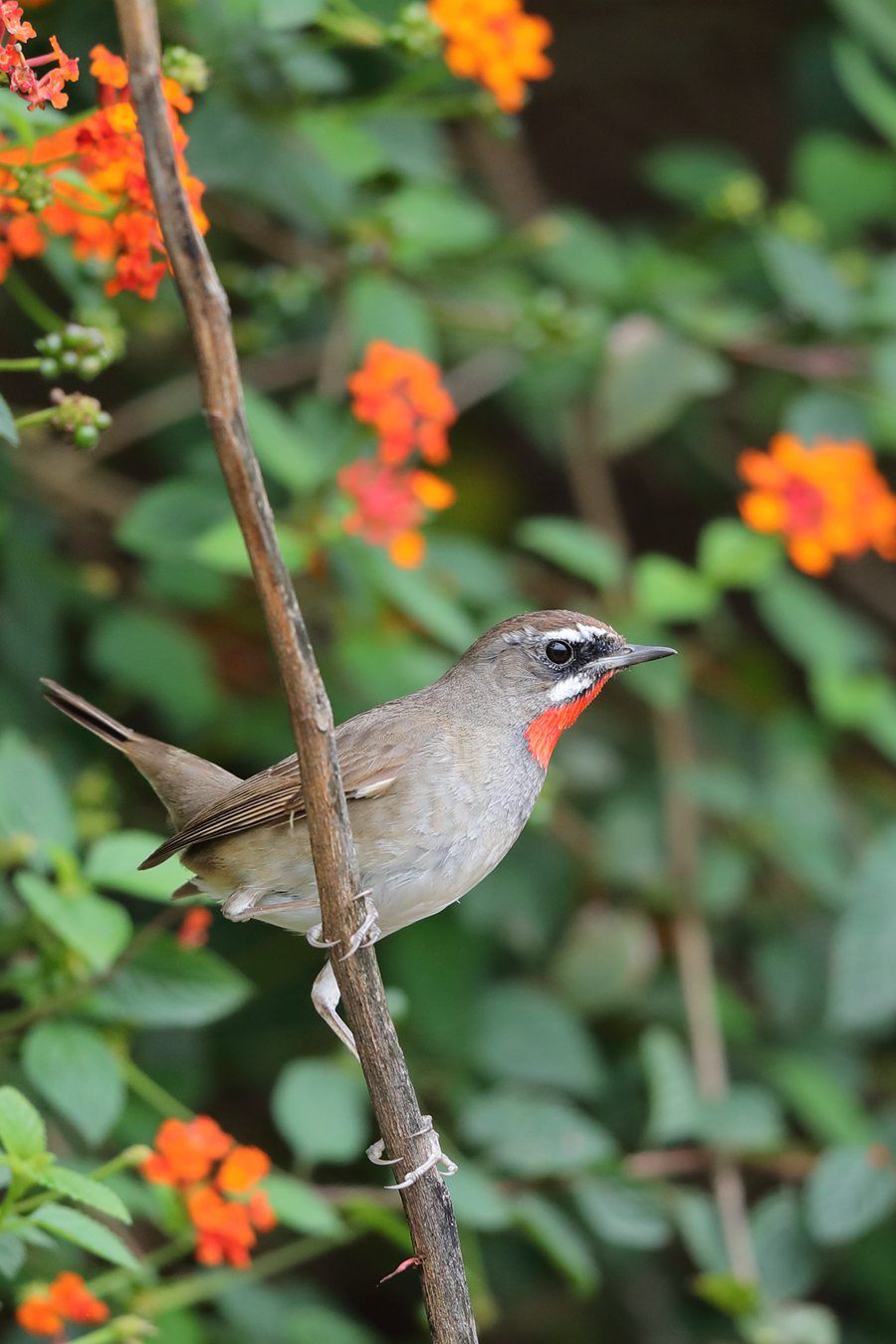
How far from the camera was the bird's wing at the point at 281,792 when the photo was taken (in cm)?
340

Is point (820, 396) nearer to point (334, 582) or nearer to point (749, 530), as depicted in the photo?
point (749, 530)

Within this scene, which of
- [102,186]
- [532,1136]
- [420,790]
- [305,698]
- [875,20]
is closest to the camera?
[305,698]

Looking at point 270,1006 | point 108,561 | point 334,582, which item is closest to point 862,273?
point 334,582

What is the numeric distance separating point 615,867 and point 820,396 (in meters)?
1.74

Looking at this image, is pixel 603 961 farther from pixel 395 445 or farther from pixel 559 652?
pixel 395 445

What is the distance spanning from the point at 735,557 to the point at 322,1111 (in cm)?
210

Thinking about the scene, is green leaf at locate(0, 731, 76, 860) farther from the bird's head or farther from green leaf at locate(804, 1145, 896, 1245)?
green leaf at locate(804, 1145, 896, 1245)

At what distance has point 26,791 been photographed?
366 cm

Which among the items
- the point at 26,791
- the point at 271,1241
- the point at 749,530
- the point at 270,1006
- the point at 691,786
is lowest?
the point at 271,1241

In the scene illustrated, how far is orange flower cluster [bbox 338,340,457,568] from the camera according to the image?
12.9 feet

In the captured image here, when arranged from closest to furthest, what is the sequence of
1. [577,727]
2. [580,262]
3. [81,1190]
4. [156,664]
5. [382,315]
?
1. [81,1190]
2. [382,315]
3. [156,664]
4. [580,262]
5. [577,727]

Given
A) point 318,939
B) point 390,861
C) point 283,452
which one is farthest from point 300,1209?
point 283,452

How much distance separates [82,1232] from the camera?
2.67 meters

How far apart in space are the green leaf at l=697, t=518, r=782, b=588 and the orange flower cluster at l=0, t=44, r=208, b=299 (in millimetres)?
A: 2401
